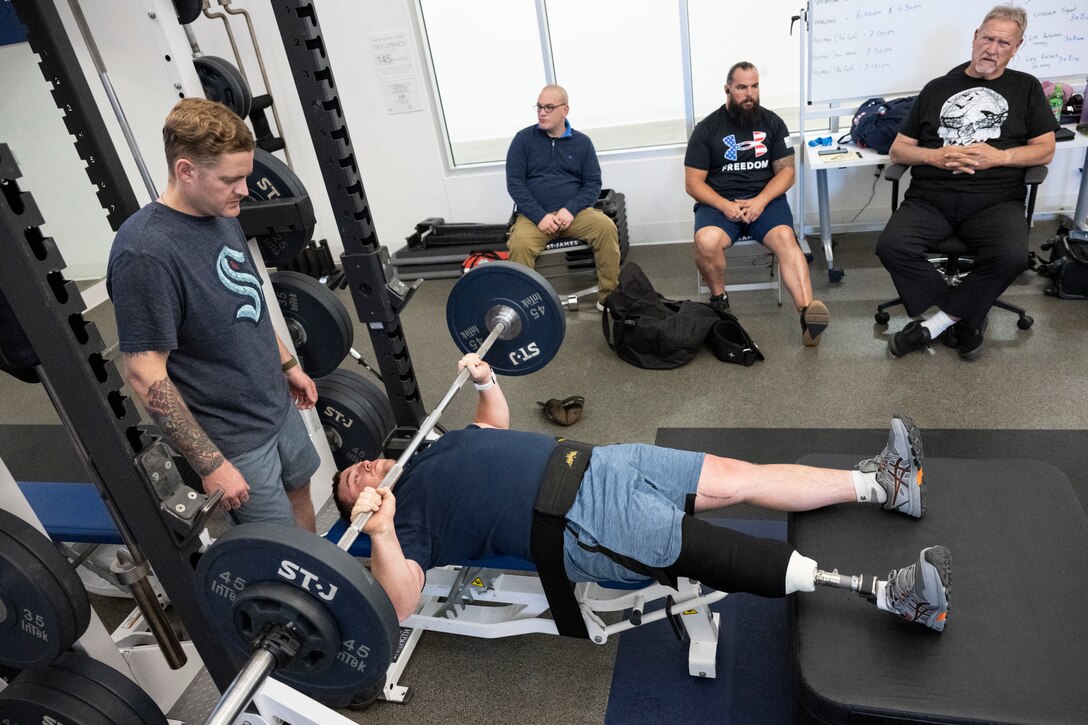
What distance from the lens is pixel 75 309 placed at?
133 centimetres

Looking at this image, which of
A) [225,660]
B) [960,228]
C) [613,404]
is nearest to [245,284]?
[225,660]

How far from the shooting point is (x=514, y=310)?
2.43 meters

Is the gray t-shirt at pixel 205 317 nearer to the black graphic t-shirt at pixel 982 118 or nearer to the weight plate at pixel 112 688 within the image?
the weight plate at pixel 112 688

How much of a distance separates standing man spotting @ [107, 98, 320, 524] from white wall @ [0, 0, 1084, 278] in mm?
3076

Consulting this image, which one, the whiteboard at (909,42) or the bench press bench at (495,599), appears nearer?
the bench press bench at (495,599)

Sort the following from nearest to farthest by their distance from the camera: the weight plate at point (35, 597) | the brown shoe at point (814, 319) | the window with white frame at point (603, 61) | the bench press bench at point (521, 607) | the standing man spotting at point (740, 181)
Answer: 1. the weight plate at point (35, 597)
2. the bench press bench at point (521, 607)
3. the brown shoe at point (814, 319)
4. the standing man spotting at point (740, 181)
5. the window with white frame at point (603, 61)

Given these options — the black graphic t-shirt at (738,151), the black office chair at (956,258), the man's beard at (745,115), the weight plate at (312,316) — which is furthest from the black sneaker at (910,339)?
the weight plate at (312,316)

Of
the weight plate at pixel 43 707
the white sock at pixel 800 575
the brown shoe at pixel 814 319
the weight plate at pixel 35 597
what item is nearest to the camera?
the weight plate at pixel 35 597

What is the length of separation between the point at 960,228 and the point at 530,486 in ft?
8.70

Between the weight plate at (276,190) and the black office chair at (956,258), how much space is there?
269 centimetres

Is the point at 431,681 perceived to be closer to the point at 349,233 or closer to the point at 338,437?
the point at 338,437

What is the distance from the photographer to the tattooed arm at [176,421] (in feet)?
5.27

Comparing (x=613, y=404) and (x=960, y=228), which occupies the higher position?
(x=960, y=228)

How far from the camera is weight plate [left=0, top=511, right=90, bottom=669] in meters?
1.43
